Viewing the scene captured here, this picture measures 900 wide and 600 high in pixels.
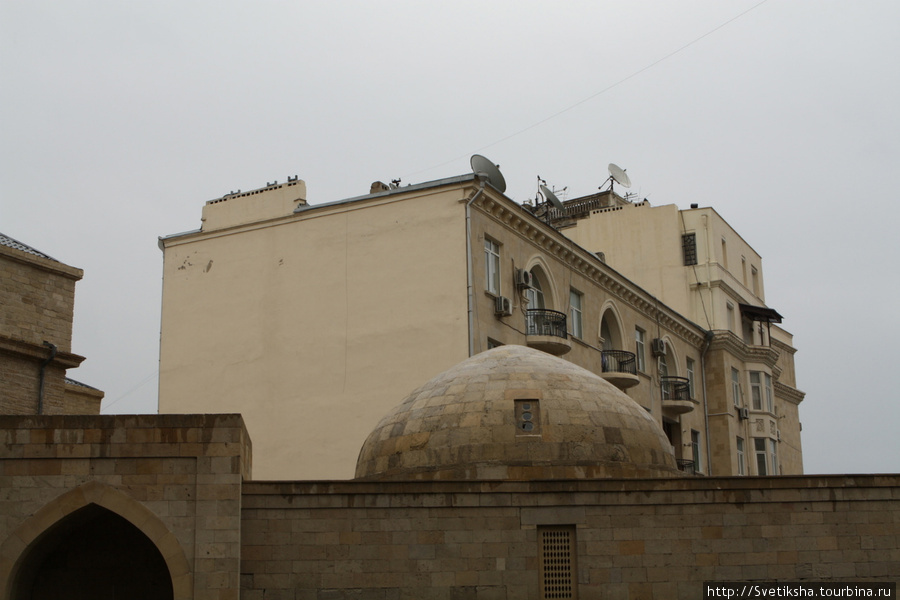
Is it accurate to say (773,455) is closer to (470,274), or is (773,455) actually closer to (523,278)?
(523,278)

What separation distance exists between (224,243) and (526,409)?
44.4 feet

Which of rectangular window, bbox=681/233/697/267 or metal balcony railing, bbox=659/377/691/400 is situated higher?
rectangular window, bbox=681/233/697/267

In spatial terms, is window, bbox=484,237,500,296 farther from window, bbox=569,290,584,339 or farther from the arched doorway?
the arched doorway

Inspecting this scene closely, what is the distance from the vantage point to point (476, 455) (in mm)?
19766

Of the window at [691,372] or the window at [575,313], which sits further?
the window at [691,372]

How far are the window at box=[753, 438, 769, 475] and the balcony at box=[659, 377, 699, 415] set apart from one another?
5238 millimetres

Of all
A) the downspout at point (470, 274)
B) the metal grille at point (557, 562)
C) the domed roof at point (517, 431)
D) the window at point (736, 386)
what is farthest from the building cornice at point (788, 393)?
the metal grille at point (557, 562)

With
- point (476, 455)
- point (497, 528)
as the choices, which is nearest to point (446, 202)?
point (476, 455)

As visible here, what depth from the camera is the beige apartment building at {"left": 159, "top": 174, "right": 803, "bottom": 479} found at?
27.2 meters

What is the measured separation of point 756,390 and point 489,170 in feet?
57.5

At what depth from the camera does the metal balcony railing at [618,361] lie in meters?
33.0

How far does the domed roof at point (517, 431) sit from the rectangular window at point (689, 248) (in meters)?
19.7

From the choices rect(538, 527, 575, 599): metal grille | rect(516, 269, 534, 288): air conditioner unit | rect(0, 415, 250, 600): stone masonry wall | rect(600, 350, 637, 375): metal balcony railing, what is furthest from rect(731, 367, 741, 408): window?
rect(0, 415, 250, 600): stone masonry wall

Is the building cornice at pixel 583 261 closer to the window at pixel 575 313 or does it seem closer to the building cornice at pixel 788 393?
the window at pixel 575 313
